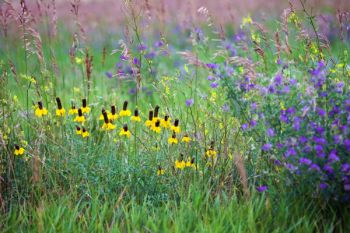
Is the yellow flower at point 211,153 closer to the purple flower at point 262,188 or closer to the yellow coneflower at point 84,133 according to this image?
the purple flower at point 262,188

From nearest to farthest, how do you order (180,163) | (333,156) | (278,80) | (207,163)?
(333,156) < (278,80) < (180,163) < (207,163)

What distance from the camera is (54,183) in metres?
3.49

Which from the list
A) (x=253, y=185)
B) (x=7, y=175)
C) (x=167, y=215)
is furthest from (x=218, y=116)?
(x=7, y=175)

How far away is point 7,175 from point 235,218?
1.35 meters

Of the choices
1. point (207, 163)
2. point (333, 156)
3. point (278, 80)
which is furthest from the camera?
point (207, 163)

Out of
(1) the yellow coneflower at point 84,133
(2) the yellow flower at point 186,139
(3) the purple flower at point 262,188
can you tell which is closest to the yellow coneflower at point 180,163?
(2) the yellow flower at point 186,139

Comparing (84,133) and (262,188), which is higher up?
(84,133)

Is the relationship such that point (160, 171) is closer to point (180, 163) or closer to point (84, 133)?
point (180, 163)

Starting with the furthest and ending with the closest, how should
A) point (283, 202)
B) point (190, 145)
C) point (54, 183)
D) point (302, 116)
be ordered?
point (190, 145) → point (54, 183) → point (283, 202) → point (302, 116)

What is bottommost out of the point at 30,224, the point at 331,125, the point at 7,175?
the point at 30,224

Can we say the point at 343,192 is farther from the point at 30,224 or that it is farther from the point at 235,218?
the point at 30,224

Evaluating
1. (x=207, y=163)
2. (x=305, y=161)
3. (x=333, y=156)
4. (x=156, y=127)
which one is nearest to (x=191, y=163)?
(x=207, y=163)

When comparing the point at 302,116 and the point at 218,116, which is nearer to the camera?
the point at 302,116

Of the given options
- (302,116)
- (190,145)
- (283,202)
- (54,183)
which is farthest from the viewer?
(190,145)
